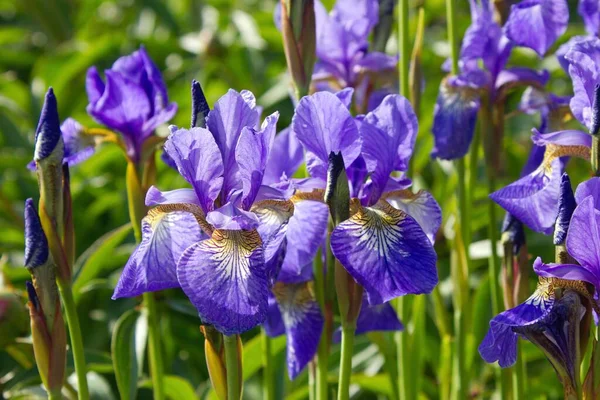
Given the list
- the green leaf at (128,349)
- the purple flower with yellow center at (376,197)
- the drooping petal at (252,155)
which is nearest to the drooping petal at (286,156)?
the purple flower with yellow center at (376,197)

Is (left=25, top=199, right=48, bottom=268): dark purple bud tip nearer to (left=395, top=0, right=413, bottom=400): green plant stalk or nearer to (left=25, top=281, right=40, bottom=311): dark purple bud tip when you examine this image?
(left=25, top=281, right=40, bottom=311): dark purple bud tip

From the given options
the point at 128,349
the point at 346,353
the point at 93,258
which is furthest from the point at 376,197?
the point at 93,258

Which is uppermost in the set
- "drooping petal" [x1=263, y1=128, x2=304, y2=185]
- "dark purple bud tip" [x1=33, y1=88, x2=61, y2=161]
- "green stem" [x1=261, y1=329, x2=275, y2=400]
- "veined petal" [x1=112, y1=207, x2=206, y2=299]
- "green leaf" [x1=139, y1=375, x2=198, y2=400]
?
"dark purple bud tip" [x1=33, y1=88, x2=61, y2=161]

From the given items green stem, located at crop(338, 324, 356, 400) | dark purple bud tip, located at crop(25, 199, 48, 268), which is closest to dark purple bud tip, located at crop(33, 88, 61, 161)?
dark purple bud tip, located at crop(25, 199, 48, 268)

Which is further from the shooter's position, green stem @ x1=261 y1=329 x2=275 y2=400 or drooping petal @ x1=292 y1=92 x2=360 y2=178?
green stem @ x1=261 y1=329 x2=275 y2=400

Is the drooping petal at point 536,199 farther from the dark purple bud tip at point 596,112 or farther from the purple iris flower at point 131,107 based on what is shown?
the purple iris flower at point 131,107

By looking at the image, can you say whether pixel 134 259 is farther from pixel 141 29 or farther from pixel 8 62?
pixel 141 29

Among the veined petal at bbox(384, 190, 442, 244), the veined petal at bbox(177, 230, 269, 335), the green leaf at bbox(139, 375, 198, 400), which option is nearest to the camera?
the veined petal at bbox(177, 230, 269, 335)
